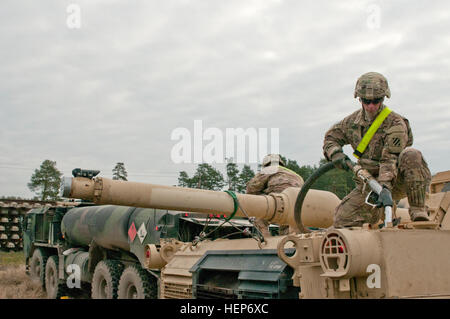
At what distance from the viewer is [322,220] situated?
603 centimetres

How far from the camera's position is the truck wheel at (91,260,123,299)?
9234mm

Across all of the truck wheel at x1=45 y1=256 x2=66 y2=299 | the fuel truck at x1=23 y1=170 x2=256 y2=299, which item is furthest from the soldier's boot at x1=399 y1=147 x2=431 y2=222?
the truck wheel at x1=45 y1=256 x2=66 y2=299

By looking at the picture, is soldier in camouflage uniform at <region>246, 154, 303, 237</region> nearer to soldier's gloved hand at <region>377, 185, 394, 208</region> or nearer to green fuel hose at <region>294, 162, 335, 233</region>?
green fuel hose at <region>294, 162, 335, 233</region>

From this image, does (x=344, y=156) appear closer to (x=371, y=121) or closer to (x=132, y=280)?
(x=371, y=121)

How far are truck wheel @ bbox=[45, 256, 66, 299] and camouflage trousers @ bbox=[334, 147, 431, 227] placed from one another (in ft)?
28.5

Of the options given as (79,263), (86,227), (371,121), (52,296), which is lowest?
(52,296)

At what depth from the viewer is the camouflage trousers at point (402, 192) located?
441cm

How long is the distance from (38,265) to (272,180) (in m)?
8.37

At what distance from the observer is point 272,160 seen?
831 cm

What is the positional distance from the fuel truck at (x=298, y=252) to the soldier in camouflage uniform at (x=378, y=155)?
182 mm

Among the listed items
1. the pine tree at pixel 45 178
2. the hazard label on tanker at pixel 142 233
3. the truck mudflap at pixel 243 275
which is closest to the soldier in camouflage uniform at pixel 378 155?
the truck mudflap at pixel 243 275

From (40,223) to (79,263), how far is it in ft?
9.87

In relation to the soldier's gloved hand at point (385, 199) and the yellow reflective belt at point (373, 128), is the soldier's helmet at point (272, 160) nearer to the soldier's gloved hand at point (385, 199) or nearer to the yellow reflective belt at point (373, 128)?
the yellow reflective belt at point (373, 128)
